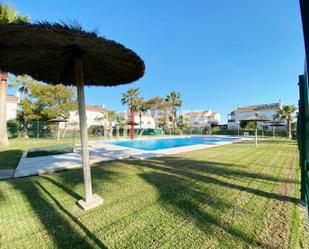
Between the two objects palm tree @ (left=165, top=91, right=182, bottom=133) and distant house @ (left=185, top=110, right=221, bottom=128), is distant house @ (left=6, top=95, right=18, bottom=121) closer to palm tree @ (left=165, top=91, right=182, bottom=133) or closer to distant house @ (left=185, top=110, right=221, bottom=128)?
palm tree @ (left=165, top=91, right=182, bottom=133)

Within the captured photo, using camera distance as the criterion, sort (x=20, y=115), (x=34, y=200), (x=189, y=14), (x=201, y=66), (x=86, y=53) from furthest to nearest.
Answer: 1. (x=201, y=66)
2. (x=20, y=115)
3. (x=189, y=14)
4. (x=34, y=200)
5. (x=86, y=53)

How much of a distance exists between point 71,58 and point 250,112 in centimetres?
6150

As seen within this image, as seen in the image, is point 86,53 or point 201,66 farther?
point 201,66

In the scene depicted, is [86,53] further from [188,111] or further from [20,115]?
[188,111]

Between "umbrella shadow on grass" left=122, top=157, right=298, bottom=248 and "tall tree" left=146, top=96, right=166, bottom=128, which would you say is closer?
"umbrella shadow on grass" left=122, top=157, right=298, bottom=248

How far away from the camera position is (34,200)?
4039 mm

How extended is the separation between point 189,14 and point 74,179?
1660cm

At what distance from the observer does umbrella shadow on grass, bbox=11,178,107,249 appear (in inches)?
102

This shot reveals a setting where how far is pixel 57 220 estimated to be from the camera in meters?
3.22

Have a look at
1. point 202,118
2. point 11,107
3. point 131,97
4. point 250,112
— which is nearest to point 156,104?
point 131,97

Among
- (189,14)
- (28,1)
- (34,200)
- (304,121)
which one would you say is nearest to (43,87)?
(28,1)

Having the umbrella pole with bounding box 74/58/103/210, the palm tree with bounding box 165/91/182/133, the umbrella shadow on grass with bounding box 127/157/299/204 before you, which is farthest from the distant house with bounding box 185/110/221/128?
the umbrella pole with bounding box 74/58/103/210

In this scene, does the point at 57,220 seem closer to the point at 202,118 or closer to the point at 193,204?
the point at 193,204

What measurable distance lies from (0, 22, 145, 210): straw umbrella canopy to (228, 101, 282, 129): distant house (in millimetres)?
53973
